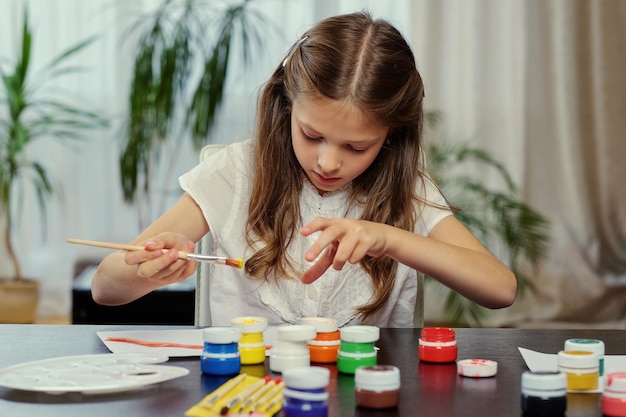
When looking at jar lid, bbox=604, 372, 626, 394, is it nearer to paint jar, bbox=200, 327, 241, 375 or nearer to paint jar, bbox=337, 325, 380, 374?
paint jar, bbox=337, 325, 380, 374

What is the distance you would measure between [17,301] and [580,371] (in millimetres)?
2972

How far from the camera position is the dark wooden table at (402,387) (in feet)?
2.73

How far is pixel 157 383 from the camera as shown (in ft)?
3.02

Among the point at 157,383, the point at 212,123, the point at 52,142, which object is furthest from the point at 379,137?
the point at 52,142

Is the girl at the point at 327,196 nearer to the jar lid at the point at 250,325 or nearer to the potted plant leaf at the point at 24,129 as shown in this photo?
the jar lid at the point at 250,325

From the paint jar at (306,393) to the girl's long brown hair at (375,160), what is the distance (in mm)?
719

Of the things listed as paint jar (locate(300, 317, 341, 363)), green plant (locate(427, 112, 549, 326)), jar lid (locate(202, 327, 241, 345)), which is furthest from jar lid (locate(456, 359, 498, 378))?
green plant (locate(427, 112, 549, 326))

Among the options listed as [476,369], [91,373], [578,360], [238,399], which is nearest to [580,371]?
[578,360]

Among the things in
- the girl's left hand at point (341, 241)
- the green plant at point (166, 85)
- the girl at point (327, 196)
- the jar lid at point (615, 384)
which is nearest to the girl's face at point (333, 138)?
the girl at point (327, 196)

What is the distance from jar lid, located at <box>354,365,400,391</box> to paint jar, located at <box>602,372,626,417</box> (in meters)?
0.19

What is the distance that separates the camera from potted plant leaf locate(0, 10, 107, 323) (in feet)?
11.3

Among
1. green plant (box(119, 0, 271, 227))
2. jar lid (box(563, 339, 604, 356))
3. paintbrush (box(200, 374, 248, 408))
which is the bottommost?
paintbrush (box(200, 374, 248, 408))

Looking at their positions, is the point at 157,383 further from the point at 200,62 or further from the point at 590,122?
the point at 590,122

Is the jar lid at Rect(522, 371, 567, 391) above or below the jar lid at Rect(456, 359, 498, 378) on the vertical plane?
above
